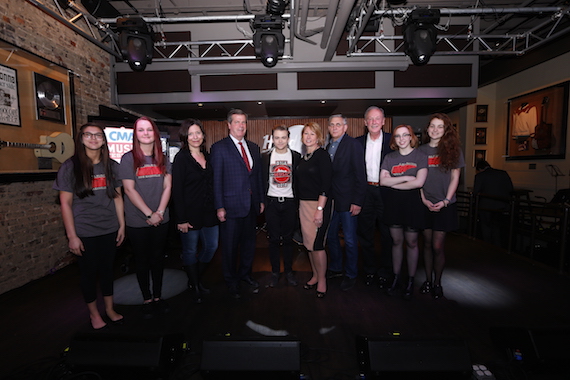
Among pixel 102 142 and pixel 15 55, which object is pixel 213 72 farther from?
pixel 102 142

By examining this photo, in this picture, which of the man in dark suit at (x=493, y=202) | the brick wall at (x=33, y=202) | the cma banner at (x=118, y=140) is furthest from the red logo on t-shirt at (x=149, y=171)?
the man in dark suit at (x=493, y=202)

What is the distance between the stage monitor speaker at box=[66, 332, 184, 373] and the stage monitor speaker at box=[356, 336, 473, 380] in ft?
4.01

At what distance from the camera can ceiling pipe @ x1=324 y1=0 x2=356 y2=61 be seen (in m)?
3.39

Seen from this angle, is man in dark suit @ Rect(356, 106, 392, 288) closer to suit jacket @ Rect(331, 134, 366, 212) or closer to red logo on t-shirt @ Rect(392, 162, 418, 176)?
suit jacket @ Rect(331, 134, 366, 212)

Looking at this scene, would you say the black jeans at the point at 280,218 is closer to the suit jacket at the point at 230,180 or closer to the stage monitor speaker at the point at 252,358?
the suit jacket at the point at 230,180

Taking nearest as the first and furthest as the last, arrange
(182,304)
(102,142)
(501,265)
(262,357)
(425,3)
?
(262,357) → (102,142) → (182,304) → (501,265) → (425,3)

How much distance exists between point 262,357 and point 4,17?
4.38 m

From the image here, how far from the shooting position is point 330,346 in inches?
80.0

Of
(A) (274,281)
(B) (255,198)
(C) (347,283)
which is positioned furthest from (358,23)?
(A) (274,281)

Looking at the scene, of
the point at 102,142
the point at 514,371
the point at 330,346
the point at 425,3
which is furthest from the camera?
the point at 425,3

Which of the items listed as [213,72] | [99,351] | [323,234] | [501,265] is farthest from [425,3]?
[99,351]

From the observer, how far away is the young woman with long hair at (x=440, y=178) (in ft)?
8.36

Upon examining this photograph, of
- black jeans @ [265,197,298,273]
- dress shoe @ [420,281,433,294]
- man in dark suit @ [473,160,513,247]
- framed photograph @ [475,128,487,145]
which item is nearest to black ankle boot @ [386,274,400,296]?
dress shoe @ [420,281,433,294]

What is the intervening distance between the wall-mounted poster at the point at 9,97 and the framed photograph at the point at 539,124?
957cm
